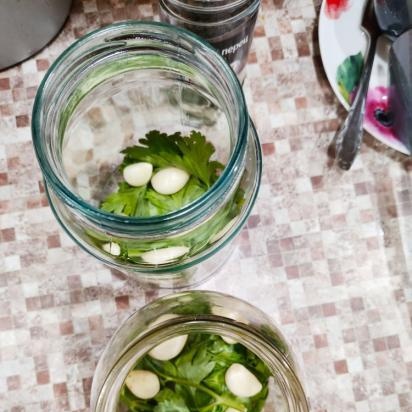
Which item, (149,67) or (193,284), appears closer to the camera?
(149,67)

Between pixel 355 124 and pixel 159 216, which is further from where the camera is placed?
pixel 355 124

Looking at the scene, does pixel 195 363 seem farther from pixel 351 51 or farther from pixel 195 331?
pixel 351 51

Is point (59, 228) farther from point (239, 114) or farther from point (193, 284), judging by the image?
point (239, 114)

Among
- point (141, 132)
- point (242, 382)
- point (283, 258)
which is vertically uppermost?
point (141, 132)

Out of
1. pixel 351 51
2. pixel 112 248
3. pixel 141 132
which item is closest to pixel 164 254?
pixel 112 248

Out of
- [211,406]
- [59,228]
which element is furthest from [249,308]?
[59,228]

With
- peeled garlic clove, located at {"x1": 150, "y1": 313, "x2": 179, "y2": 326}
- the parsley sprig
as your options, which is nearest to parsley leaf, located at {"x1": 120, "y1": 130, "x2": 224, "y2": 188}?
the parsley sprig
